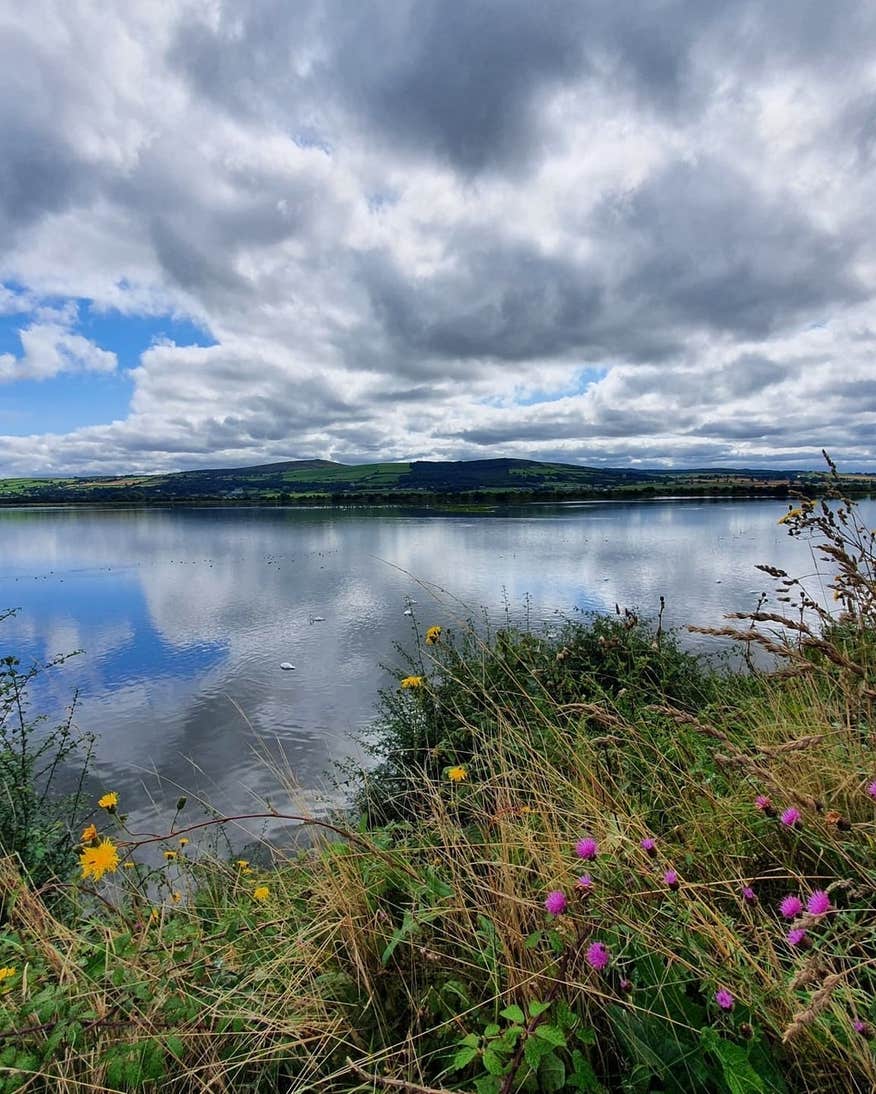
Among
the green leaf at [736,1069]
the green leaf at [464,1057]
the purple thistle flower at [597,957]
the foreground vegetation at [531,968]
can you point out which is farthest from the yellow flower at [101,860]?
the green leaf at [736,1069]

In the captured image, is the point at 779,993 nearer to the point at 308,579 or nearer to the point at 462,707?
the point at 462,707

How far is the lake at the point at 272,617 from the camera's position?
10.5 meters

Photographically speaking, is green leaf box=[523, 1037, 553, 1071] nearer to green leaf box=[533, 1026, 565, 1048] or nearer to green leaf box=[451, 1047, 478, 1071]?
green leaf box=[533, 1026, 565, 1048]

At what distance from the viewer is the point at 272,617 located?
74.4ft

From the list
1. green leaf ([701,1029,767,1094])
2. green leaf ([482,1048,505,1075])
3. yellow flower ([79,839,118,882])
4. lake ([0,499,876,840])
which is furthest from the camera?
lake ([0,499,876,840])

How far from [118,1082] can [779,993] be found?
203cm

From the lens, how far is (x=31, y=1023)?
6.23ft

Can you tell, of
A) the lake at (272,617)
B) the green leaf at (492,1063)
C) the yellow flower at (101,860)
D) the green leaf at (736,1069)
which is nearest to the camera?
the green leaf at (736,1069)

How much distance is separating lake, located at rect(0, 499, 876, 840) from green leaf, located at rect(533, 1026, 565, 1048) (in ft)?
4.87

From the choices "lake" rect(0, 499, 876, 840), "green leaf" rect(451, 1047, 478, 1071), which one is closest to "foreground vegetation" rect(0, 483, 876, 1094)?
"green leaf" rect(451, 1047, 478, 1071)

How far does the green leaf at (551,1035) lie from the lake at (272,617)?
4.87ft

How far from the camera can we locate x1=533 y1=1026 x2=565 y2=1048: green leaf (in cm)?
Answer: 145

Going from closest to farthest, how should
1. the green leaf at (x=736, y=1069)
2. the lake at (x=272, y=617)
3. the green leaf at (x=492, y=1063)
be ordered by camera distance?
the green leaf at (x=736, y=1069) → the green leaf at (x=492, y=1063) → the lake at (x=272, y=617)

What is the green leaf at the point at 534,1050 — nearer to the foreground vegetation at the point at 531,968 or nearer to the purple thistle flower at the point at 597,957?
the foreground vegetation at the point at 531,968
